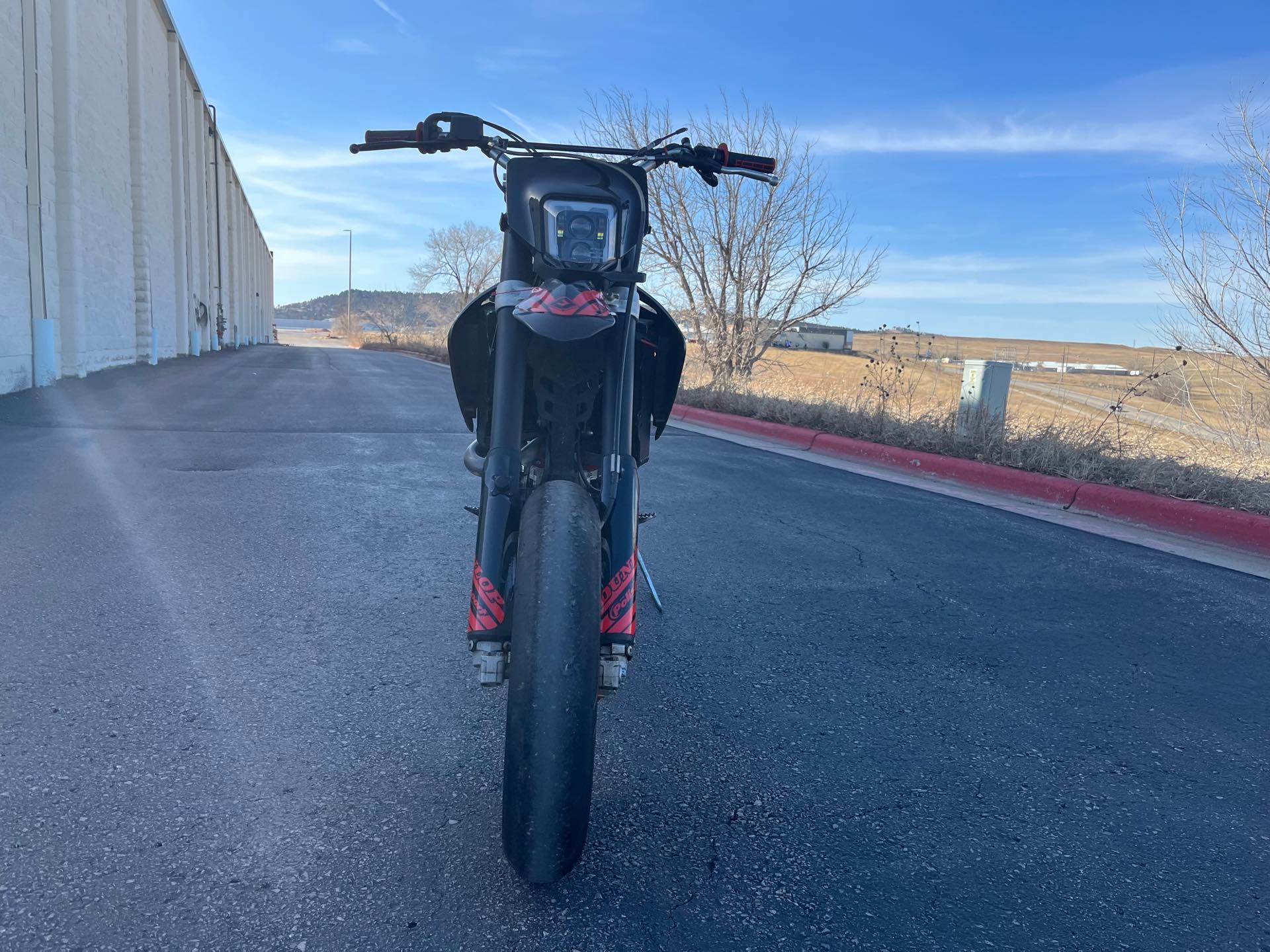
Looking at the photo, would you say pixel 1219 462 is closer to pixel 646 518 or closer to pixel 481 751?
pixel 646 518

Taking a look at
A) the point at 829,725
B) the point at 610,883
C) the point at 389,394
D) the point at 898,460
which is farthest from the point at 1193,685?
the point at 389,394

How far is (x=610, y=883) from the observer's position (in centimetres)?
219

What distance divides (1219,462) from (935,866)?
7.62 metres

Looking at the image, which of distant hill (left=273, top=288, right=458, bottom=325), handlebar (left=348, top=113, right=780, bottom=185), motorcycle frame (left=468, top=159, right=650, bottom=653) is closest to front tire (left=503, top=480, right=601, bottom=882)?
motorcycle frame (left=468, top=159, right=650, bottom=653)

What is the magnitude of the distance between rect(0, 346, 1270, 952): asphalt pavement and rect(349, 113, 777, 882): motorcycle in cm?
40

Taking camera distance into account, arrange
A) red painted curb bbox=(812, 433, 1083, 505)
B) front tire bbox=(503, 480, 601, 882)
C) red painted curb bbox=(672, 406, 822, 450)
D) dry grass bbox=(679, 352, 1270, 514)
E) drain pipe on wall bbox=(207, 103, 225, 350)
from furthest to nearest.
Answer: drain pipe on wall bbox=(207, 103, 225, 350) → red painted curb bbox=(672, 406, 822, 450) → red painted curb bbox=(812, 433, 1083, 505) → dry grass bbox=(679, 352, 1270, 514) → front tire bbox=(503, 480, 601, 882)

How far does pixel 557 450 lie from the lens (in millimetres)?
2531

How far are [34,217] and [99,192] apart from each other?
205 inches

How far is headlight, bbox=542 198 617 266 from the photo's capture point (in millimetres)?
2500

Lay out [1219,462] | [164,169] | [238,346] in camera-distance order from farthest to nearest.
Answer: [238,346]
[164,169]
[1219,462]

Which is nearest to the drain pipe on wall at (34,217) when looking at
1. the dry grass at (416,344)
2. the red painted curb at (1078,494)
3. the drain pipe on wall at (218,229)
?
the red painted curb at (1078,494)

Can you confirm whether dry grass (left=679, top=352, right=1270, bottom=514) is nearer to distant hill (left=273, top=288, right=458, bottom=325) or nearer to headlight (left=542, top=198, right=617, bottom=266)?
headlight (left=542, top=198, right=617, bottom=266)

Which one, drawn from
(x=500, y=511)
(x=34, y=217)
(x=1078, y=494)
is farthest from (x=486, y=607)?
(x=34, y=217)

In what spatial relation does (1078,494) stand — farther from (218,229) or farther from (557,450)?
(218,229)
